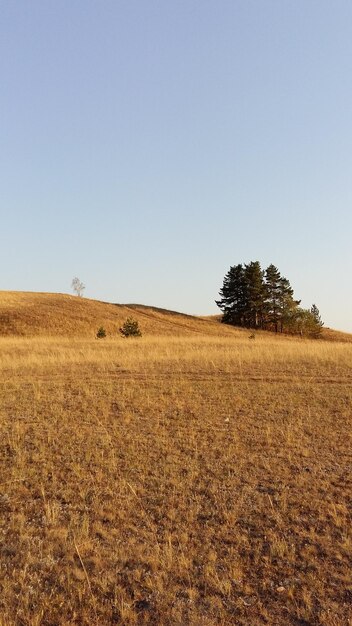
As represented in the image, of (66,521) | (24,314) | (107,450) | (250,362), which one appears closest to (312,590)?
(66,521)

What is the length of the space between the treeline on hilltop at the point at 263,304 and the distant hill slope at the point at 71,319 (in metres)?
8.33

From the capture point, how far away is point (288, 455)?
7.84 metres

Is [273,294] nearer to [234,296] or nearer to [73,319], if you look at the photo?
[234,296]

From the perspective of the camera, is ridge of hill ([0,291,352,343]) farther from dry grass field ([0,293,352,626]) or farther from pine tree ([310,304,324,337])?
dry grass field ([0,293,352,626])

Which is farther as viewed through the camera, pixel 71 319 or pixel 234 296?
pixel 234 296

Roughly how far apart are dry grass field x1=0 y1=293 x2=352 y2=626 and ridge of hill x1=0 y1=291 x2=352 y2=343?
3480 centimetres

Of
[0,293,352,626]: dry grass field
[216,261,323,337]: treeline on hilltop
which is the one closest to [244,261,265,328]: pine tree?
[216,261,323,337]: treeline on hilltop

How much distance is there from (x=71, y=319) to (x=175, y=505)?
1887 inches

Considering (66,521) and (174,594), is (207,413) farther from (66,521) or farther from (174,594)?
(174,594)

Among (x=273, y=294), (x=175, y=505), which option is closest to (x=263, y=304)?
(x=273, y=294)

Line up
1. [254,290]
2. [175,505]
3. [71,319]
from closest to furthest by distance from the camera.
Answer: [175,505]
[71,319]
[254,290]

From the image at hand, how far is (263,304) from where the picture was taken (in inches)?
2879

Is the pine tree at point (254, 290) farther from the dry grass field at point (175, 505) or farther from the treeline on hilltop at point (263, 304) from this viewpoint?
the dry grass field at point (175, 505)

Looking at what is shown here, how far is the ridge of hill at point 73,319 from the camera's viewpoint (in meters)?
47.2
